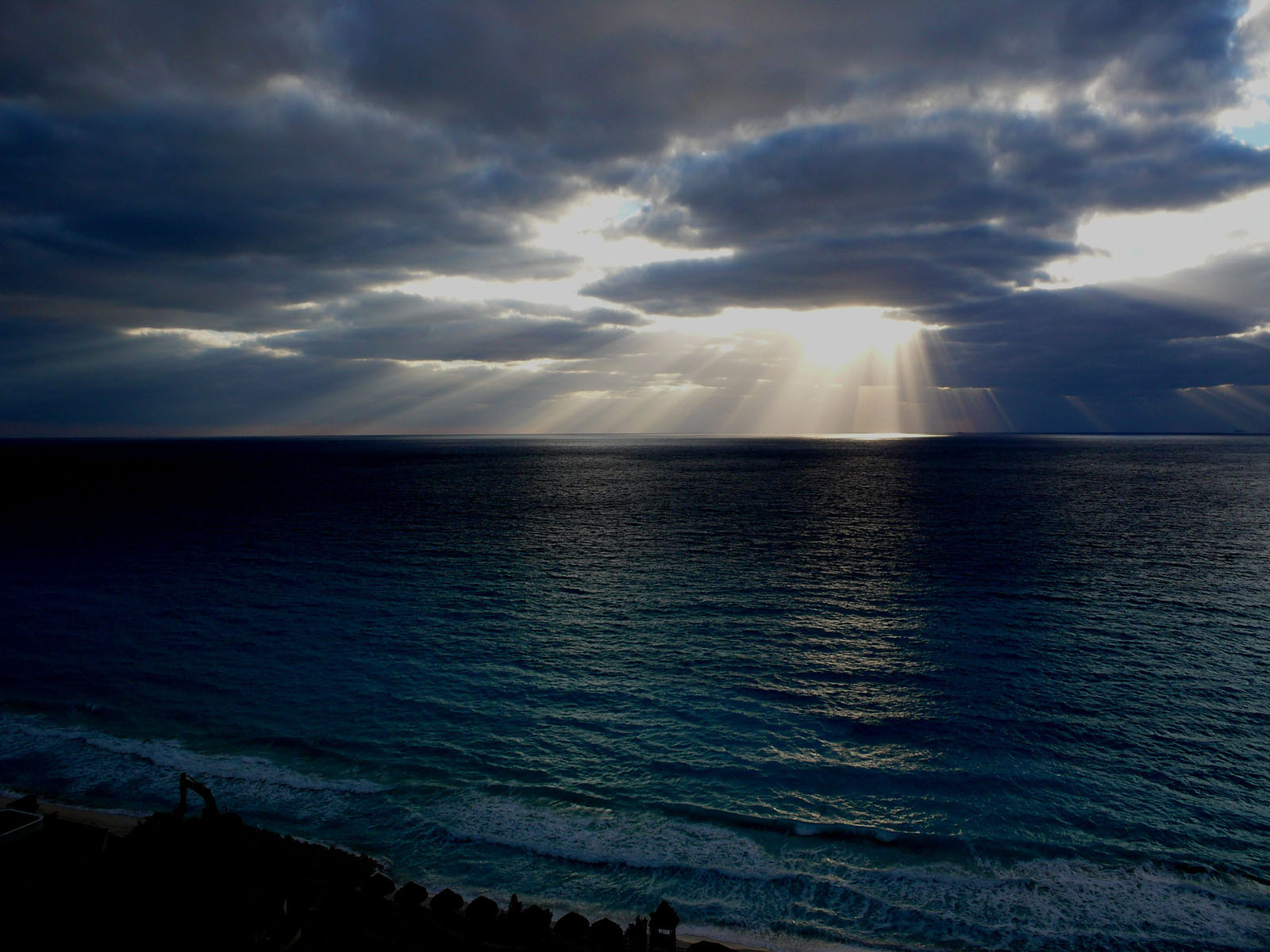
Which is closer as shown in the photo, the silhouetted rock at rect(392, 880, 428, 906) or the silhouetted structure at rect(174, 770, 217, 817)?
the silhouetted rock at rect(392, 880, 428, 906)

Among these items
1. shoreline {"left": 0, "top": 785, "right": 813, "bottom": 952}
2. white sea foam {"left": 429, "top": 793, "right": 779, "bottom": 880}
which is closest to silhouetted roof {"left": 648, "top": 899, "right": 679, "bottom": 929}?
shoreline {"left": 0, "top": 785, "right": 813, "bottom": 952}

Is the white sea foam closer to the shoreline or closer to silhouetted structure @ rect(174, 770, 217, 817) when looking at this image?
the shoreline

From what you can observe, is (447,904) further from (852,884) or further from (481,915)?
(852,884)

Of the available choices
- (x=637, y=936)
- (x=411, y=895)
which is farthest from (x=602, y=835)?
(x=411, y=895)

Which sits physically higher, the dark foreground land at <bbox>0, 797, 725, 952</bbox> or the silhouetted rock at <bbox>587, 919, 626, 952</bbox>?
the dark foreground land at <bbox>0, 797, 725, 952</bbox>

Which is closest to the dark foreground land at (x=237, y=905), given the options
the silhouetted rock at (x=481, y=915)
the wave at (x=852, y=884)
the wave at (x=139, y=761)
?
the silhouetted rock at (x=481, y=915)

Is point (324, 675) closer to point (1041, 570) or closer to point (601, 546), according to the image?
point (601, 546)
